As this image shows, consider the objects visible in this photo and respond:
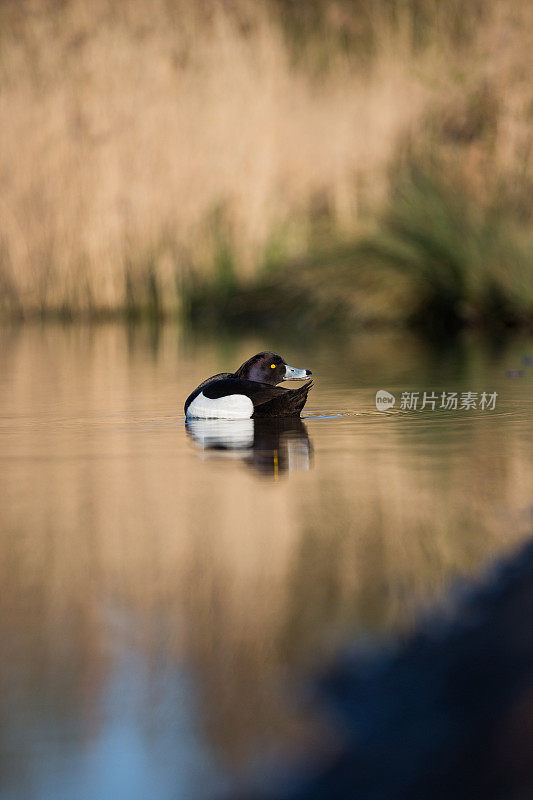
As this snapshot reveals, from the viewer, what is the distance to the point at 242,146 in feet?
Answer: 36.3

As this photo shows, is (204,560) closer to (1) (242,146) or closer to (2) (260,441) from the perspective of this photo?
(2) (260,441)

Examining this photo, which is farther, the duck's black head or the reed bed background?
the reed bed background

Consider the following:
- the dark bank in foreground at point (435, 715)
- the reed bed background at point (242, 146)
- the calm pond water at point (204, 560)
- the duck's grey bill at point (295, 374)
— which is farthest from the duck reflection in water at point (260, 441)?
the reed bed background at point (242, 146)

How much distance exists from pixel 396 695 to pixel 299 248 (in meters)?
9.38

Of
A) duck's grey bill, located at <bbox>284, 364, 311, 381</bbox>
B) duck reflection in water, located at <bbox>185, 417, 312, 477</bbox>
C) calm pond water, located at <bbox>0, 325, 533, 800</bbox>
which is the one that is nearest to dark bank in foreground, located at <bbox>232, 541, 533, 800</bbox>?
calm pond water, located at <bbox>0, 325, 533, 800</bbox>

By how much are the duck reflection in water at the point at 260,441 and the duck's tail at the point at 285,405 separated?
0.03 metres

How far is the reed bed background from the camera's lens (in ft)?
33.6

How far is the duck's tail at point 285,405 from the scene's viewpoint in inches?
165

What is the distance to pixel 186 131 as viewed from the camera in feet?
36.7

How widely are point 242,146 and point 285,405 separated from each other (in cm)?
717

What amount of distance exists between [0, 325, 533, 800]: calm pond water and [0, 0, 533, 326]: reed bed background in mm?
5699

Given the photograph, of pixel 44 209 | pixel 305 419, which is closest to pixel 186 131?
pixel 44 209

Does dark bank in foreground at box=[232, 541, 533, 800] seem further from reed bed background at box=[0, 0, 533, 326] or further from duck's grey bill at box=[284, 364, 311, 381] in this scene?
reed bed background at box=[0, 0, 533, 326]

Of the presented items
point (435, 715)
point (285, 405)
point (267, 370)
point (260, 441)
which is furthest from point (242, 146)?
point (435, 715)
